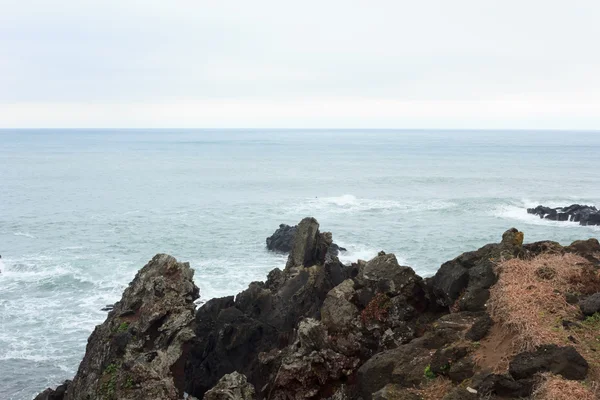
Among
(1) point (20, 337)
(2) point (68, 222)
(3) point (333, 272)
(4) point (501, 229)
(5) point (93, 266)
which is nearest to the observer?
(3) point (333, 272)

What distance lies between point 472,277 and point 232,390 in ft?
27.8

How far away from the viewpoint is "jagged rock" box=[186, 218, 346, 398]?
80.7 feet

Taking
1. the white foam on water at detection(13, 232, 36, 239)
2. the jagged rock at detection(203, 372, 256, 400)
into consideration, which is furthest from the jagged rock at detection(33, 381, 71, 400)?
the white foam on water at detection(13, 232, 36, 239)

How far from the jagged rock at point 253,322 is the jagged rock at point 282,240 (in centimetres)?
2205

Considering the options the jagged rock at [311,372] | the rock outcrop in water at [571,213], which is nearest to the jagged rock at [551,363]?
the jagged rock at [311,372]

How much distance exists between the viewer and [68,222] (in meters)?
69.6

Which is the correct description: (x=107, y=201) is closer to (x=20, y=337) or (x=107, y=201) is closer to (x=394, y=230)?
(x=394, y=230)

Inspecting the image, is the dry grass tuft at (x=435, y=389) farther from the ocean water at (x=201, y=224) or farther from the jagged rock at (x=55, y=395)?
the ocean water at (x=201, y=224)

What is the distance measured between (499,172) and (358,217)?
69468 millimetres

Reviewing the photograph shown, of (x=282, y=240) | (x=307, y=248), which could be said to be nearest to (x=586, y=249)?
(x=307, y=248)

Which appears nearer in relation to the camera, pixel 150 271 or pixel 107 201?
pixel 150 271

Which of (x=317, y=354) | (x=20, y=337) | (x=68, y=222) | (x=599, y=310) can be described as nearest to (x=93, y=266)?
(x=20, y=337)

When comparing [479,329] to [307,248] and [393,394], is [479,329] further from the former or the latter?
[307,248]

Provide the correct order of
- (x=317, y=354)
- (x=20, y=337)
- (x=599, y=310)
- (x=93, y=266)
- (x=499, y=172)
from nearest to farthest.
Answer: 1. (x=599, y=310)
2. (x=317, y=354)
3. (x=20, y=337)
4. (x=93, y=266)
5. (x=499, y=172)
